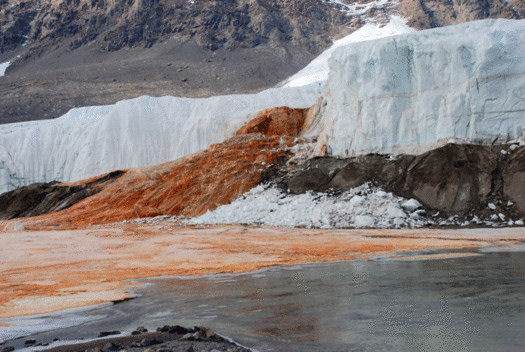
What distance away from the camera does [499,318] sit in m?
5.23

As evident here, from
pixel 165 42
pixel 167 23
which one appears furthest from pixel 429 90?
pixel 167 23

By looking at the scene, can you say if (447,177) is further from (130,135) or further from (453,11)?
(453,11)

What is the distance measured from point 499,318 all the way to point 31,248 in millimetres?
13849

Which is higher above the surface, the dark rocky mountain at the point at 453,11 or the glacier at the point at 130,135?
the dark rocky mountain at the point at 453,11

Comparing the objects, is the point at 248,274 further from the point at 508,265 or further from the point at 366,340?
the point at 366,340

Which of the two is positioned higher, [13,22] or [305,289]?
[13,22]

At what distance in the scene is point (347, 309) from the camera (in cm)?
605

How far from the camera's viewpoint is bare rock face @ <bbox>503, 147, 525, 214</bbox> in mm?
17469

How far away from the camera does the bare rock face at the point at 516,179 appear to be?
1747 centimetres

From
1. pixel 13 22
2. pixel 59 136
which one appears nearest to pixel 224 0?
pixel 13 22

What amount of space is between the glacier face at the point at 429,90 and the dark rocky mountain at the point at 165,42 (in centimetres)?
7879

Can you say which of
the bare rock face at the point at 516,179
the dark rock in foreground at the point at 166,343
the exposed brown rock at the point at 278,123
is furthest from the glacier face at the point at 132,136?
the dark rock in foreground at the point at 166,343

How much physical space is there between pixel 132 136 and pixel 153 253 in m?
26.3

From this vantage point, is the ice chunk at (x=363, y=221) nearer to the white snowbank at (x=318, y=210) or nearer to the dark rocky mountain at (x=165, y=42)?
the white snowbank at (x=318, y=210)
